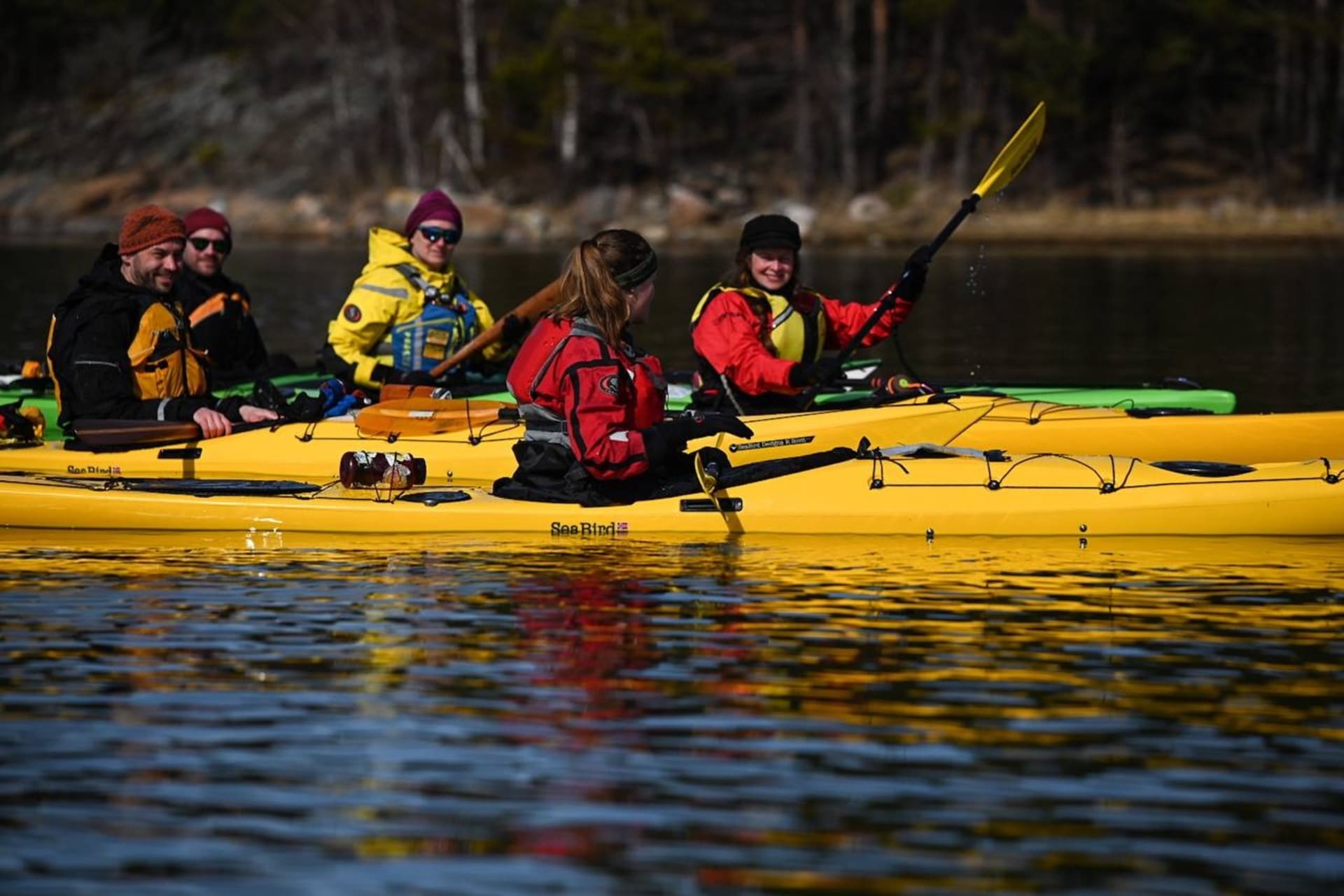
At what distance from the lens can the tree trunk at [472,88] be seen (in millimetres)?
38562

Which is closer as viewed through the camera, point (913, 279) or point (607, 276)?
point (607, 276)

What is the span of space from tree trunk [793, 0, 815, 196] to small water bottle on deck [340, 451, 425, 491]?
1089 inches

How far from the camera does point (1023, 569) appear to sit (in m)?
8.21

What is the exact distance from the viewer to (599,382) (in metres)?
7.79

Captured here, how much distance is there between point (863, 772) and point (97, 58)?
44.9 metres

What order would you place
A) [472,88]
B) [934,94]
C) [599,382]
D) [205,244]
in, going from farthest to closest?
[472,88] → [934,94] → [205,244] → [599,382]

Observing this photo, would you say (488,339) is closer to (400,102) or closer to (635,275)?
(635,275)

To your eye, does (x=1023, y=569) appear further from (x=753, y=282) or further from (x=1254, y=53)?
(x=1254, y=53)

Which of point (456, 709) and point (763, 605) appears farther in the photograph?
point (763, 605)

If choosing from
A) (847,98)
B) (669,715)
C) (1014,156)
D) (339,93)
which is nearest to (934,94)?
(847,98)

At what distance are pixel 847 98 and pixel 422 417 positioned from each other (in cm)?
2698

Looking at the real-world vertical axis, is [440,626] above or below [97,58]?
below

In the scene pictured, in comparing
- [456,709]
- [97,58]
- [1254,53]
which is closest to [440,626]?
[456,709]

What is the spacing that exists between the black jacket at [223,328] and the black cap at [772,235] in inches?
127
